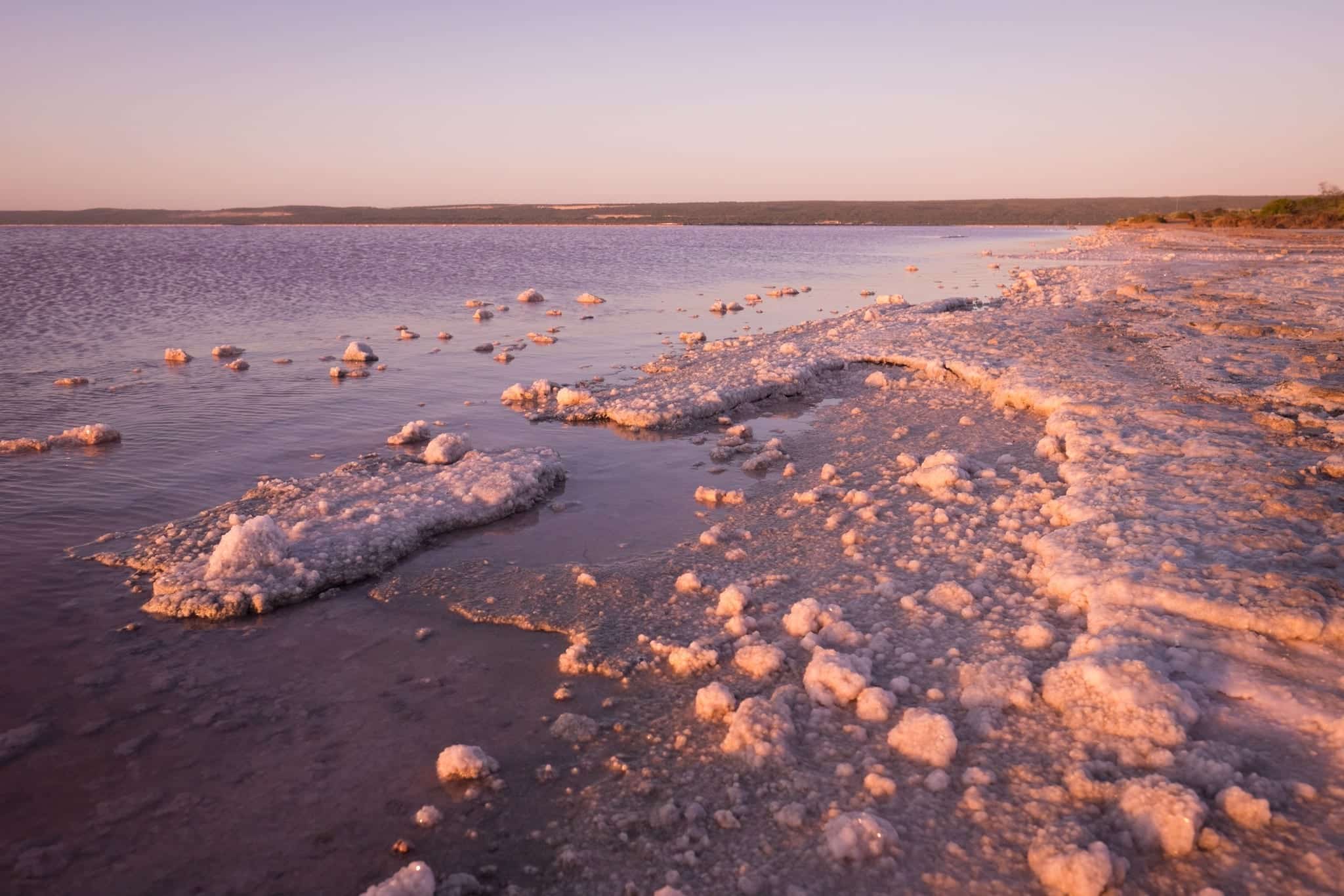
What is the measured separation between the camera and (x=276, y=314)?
1892 cm

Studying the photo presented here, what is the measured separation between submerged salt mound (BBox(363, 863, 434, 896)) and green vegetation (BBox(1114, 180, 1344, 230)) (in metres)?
64.8

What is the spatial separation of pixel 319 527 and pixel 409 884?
12.5 feet

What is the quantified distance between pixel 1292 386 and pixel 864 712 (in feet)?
29.3

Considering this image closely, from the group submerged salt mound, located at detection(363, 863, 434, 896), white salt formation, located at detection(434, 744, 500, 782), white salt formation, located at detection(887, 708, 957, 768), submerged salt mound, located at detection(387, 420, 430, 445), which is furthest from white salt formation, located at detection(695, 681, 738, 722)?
submerged salt mound, located at detection(387, 420, 430, 445)

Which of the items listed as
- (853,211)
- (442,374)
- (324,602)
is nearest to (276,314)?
(442,374)

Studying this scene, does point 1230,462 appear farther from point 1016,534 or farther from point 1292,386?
point 1292,386

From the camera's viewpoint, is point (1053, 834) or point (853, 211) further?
point (853, 211)

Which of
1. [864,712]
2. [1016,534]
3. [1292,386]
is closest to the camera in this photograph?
[864,712]

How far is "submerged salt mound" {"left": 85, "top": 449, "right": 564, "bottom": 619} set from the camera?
5.19 metres

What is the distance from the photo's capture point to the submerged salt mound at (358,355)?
13.4m

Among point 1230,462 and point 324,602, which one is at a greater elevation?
point 1230,462

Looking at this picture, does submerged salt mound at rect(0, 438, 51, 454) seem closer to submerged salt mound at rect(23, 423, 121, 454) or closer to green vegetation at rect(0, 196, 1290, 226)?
submerged salt mound at rect(23, 423, 121, 454)

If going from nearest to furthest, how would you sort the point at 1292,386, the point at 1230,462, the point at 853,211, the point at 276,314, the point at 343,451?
the point at 1230,462, the point at 343,451, the point at 1292,386, the point at 276,314, the point at 853,211

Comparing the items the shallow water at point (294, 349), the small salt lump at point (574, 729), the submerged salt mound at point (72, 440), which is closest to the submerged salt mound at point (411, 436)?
the shallow water at point (294, 349)
